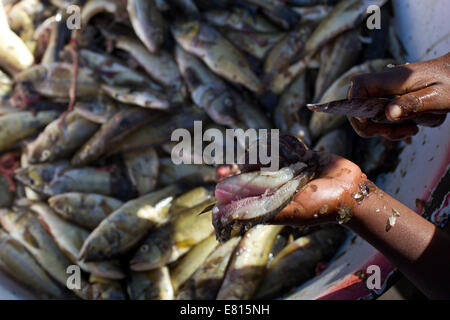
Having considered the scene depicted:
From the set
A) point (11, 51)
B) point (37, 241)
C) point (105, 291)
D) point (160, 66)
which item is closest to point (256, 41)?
point (160, 66)

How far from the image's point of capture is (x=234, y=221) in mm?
1425

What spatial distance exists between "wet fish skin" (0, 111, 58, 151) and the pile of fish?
0.04ft

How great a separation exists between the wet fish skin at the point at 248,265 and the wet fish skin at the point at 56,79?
7.83 feet

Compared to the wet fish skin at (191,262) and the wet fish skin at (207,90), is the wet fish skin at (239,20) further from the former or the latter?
the wet fish skin at (191,262)

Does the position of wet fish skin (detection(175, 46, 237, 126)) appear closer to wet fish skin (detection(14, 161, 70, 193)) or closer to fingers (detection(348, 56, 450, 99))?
wet fish skin (detection(14, 161, 70, 193))

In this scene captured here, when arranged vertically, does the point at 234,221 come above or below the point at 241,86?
above

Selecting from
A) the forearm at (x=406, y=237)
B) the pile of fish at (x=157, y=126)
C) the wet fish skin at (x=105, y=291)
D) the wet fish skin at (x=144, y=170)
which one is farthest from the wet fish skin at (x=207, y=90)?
the forearm at (x=406, y=237)

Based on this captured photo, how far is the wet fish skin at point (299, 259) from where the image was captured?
304 cm

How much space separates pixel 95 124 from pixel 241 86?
167cm

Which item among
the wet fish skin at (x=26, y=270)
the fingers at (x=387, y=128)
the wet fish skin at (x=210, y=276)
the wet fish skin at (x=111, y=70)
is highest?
the fingers at (x=387, y=128)

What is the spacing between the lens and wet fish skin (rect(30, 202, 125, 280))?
10.4ft
